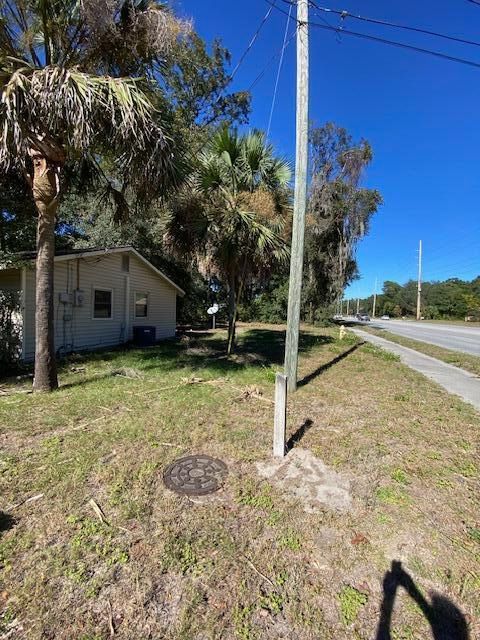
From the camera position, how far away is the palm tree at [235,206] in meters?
8.48

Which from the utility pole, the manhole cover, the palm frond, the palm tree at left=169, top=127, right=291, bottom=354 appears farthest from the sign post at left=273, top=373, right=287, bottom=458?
the palm tree at left=169, top=127, right=291, bottom=354

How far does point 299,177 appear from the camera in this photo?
19.4 ft

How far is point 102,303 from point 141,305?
2177 millimetres

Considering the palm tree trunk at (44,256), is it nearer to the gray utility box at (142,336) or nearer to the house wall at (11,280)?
the house wall at (11,280)

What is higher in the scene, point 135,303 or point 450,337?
point 135,303

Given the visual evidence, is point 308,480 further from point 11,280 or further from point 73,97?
point 11,280

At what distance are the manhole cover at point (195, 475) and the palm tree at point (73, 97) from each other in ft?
11.5

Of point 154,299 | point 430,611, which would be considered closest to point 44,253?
point 430,611

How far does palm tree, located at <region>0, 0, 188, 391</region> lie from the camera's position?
4.61 metres

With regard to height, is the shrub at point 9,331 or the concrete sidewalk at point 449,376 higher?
the shrub at point 9,331

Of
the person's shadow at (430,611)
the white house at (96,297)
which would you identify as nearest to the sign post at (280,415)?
the person's shadow at (430,611)

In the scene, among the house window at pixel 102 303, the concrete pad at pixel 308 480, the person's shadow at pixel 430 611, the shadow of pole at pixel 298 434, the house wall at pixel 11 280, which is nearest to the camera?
the person's shadow at pixel 430 611

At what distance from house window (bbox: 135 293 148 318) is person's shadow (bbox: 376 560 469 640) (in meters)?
12.2

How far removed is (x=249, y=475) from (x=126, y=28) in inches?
265
